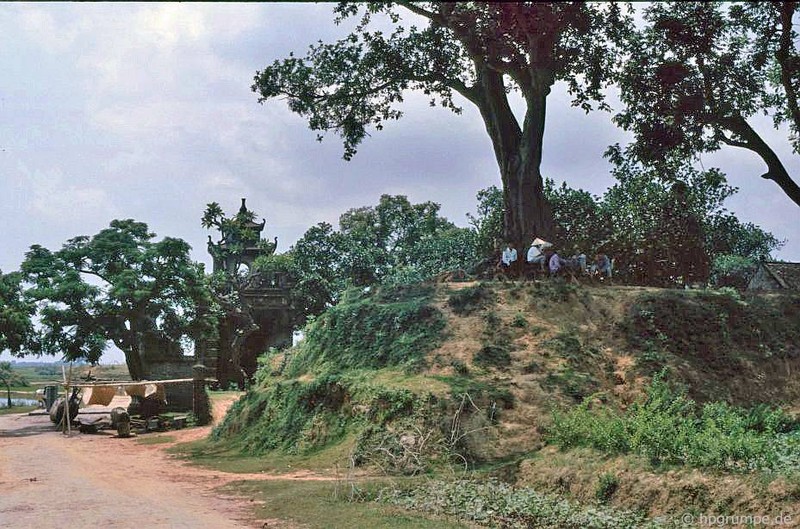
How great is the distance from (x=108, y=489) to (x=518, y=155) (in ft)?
52.1

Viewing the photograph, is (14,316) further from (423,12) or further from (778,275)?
(778,275)

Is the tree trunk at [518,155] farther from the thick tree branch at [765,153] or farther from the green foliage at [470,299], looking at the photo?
the thick tree branch at [765,153]

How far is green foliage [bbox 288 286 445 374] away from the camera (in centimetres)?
1955

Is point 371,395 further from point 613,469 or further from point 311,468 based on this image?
point 613,469

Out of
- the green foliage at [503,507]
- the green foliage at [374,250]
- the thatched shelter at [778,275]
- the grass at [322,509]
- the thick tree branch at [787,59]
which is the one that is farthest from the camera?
the green foliage at [374,250]

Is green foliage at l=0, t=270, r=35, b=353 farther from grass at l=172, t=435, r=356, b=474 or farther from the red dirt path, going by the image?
grass at l=172, t=435, r=356, b=474

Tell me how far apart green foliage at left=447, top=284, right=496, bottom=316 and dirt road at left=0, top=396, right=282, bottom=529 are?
26.3 ft

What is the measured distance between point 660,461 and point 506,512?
2.41 meters

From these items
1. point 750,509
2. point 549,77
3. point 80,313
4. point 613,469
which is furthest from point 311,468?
point 80,313

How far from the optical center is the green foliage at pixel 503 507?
31.6 feet

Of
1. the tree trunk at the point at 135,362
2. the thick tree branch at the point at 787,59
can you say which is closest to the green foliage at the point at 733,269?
the thick tree branch at the point at 787,59

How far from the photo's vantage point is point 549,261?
22.2 metres

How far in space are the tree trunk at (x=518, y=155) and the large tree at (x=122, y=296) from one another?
1439 centimetres

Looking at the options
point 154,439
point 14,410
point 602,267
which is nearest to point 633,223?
point 602,267
